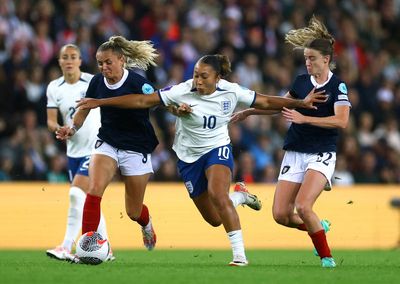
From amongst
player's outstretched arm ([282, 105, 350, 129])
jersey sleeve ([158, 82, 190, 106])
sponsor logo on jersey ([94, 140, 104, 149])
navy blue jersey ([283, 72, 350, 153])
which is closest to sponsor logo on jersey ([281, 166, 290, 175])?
navy blue jersey ([283, 72, 350, 153])

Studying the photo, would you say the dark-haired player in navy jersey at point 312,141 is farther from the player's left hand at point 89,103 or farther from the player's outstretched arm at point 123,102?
the player's left hand at point 89,103

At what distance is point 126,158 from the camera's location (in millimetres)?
11695

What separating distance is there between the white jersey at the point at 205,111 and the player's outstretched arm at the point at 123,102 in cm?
15

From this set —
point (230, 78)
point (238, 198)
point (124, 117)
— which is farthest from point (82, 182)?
point (230, 78)

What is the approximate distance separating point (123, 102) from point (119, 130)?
0.54 metres

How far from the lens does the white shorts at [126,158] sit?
11.6 m

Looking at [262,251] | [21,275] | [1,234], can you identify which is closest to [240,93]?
[21,275]

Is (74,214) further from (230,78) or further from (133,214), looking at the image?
(230,78)

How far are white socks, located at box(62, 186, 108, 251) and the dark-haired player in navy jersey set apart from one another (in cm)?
245

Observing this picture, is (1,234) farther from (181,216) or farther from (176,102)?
(176,102)

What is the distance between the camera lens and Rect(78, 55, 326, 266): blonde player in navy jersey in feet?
36.6

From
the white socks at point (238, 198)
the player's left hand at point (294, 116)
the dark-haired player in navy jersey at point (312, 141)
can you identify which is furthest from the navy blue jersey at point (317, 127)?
the white socks at point (238, 198)

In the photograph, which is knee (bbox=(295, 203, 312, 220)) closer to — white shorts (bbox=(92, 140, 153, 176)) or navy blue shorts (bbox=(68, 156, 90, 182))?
white shorts (bbox=(92, 140, 153, 176))

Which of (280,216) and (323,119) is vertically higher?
(323,119)
